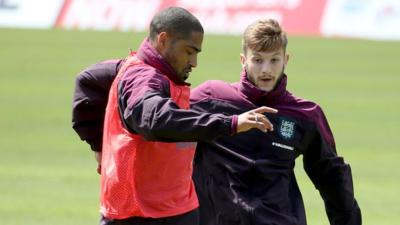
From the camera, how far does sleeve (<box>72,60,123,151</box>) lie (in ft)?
20.6

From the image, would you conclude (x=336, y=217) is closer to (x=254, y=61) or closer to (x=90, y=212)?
(x=254, y=61)

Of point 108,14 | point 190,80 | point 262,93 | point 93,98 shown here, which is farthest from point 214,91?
point 108,14

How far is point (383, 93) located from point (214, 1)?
33.5ft

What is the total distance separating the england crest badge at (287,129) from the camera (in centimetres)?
623

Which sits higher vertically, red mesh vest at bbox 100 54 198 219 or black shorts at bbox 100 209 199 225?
red mesh vest at bbox 100 54 198 219

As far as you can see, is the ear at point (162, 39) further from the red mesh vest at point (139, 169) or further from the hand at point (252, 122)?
the hand at point (252, 122)


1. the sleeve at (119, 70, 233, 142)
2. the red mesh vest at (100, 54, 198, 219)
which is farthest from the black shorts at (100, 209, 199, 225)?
the sleeve at (119, 70, 233, 142)

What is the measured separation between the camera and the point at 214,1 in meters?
28.7

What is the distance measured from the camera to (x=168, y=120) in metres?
4.97

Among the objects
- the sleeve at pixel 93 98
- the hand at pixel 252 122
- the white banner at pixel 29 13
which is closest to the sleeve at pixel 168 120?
the hand at pixel 252 122

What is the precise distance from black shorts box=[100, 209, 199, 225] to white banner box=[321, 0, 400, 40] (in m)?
21.0

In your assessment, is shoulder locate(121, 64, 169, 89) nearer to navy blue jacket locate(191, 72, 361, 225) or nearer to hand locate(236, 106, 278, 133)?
hand locate(236, 106, 278, 133)

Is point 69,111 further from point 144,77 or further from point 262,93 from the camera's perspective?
point 144,77

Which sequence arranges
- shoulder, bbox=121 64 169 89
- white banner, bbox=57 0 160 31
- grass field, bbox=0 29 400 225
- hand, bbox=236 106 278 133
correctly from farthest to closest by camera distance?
1. white banner, bbox=57 0 160 31
2. grass field, bbox=0 29 400 225
3. shoulder, bbox=121 64 169 89
4. hand, bbox=236 106 278 133
